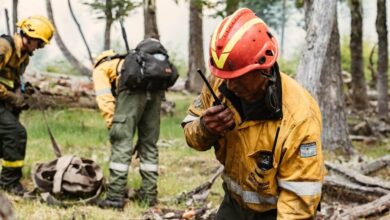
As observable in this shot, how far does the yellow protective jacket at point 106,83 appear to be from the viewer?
6.55 meters

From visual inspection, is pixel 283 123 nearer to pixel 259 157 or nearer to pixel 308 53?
pixel 259 157

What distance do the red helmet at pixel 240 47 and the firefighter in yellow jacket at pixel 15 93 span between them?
13.4ft

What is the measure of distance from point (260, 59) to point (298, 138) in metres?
0.45

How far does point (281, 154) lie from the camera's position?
10.2 ft

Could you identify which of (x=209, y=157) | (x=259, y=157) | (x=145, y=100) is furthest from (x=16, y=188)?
(x=259, y=157)

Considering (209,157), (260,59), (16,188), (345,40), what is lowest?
(345,40)

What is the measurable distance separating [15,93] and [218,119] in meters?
4.49

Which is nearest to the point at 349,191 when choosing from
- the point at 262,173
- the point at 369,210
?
the point at 369,210

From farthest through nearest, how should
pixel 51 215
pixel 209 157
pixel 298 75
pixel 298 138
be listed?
pixel 209 157
pixel 298 75
pixel 51 215
pixel 298 138

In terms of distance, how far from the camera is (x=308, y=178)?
308cm

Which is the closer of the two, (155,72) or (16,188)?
(155,72)

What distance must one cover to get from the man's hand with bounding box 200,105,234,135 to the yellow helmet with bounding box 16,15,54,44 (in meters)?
4.11

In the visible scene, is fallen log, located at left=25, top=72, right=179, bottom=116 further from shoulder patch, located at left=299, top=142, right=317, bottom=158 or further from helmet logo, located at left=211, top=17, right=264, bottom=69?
shoulder patch, located at left=299, top=142, right=317, bottom=158

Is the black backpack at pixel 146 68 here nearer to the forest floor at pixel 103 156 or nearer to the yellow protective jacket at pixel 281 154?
the forest floor at pixel 103 156
